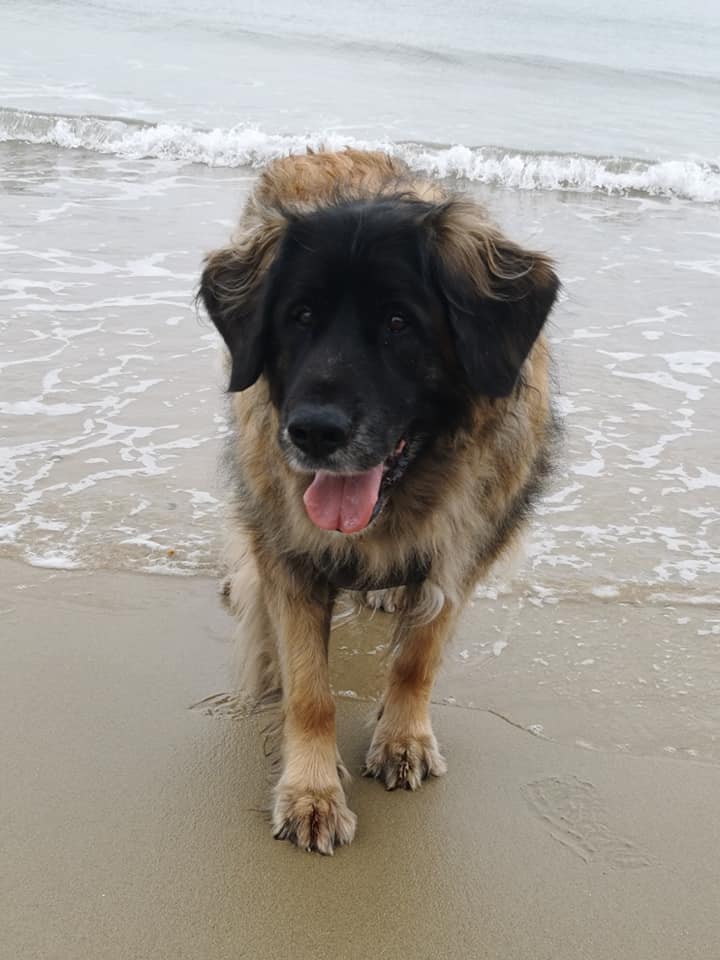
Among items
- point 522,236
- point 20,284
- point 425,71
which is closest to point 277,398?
point 20,284

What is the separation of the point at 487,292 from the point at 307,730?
1.46 meters

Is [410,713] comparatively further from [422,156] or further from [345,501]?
[422,156]

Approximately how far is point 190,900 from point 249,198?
272 cm

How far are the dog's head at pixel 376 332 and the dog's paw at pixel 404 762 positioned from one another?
82cm

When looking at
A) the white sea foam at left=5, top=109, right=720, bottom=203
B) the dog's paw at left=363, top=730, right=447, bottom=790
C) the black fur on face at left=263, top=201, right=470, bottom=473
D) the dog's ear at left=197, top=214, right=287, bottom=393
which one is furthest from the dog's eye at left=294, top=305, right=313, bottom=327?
the white sea foam at left=5, top=109, right=720, bottom=203

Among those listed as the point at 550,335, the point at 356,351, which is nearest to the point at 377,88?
the point at 550,335

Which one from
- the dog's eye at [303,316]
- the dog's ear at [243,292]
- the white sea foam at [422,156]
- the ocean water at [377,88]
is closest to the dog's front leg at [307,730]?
the dog's ear at [243,292]

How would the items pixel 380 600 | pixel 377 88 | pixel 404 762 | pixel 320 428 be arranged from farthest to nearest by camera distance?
pixel 377 88 < pixel 380 600 < pixel 404 762 < pixel 320 428

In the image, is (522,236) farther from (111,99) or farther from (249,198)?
(111,99)

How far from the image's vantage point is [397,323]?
300cm

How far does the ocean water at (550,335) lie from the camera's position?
4258 mm

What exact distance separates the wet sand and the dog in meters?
0.17

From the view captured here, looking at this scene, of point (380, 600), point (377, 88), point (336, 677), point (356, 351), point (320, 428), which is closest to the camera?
point (320, 428)

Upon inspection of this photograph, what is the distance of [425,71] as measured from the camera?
79.4 ft
